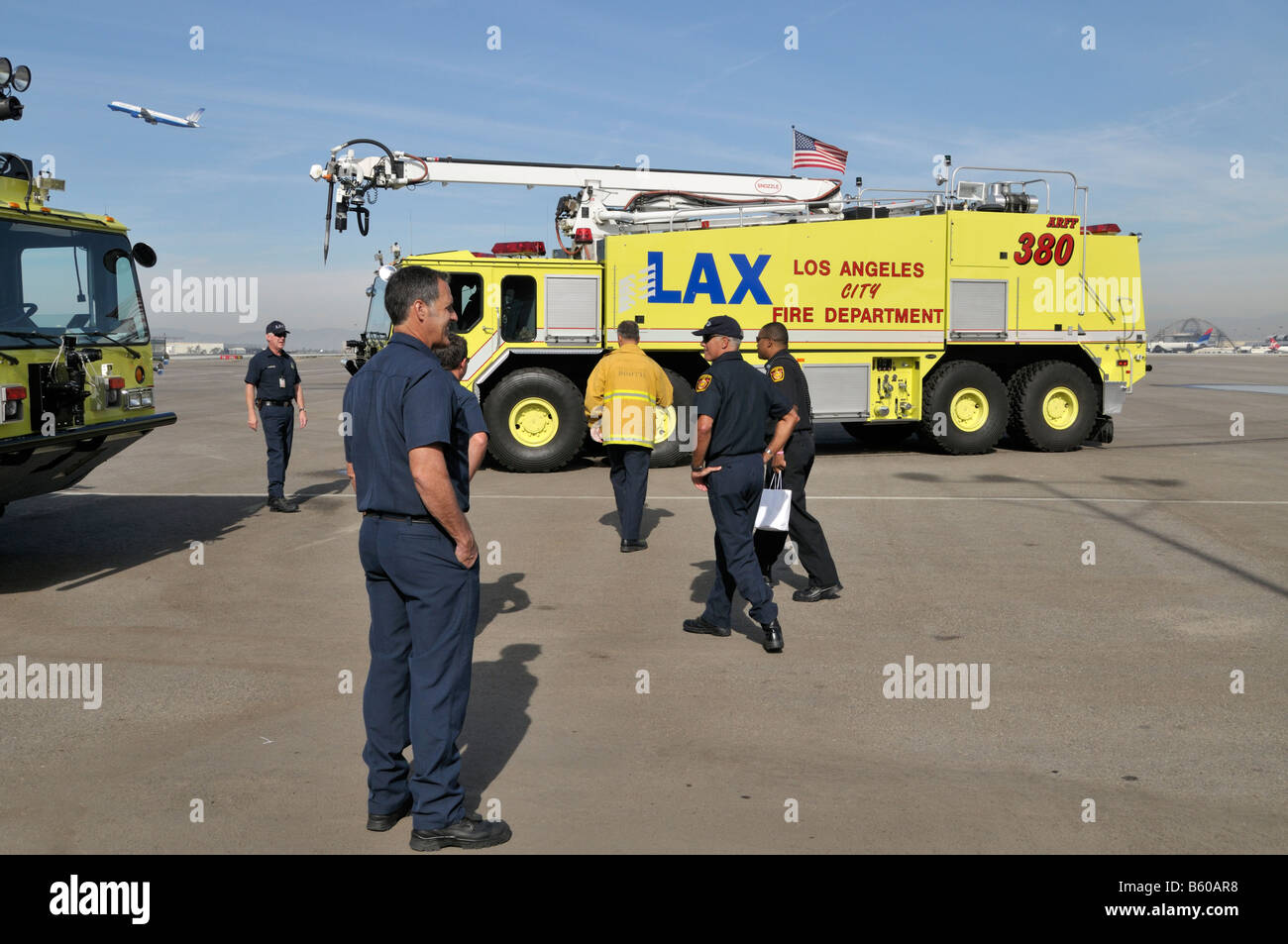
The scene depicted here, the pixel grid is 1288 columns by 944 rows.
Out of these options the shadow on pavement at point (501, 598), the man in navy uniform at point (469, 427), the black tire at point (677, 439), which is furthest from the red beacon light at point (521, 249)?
the man in navy uniform at point (469, 427)

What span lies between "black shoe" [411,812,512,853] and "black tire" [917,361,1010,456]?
12148 mm

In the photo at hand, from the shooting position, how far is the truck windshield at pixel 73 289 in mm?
7508

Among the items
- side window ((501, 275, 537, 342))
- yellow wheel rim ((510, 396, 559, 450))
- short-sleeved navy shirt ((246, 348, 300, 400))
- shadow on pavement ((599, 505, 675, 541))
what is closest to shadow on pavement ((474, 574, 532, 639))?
shadow on pavement ((599, 505, 675, 541))

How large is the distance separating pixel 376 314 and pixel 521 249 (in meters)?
2.22

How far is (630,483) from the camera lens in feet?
29.1

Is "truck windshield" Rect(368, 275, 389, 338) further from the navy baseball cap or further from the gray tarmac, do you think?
the navy baseball cap

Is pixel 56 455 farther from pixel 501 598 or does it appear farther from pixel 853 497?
pixel 853 497

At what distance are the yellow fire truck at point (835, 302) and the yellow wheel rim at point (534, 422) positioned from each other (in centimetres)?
2

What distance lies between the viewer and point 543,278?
44.8 ft

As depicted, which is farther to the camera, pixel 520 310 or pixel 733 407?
pixel 520 310

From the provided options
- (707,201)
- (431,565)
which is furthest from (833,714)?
(707,201)

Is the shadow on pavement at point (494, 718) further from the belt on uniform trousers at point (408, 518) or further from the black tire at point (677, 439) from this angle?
the black tire at point (677, 439)

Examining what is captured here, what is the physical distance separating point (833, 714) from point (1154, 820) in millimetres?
1528

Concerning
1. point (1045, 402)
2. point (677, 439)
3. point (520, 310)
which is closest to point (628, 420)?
point (520, 310)
